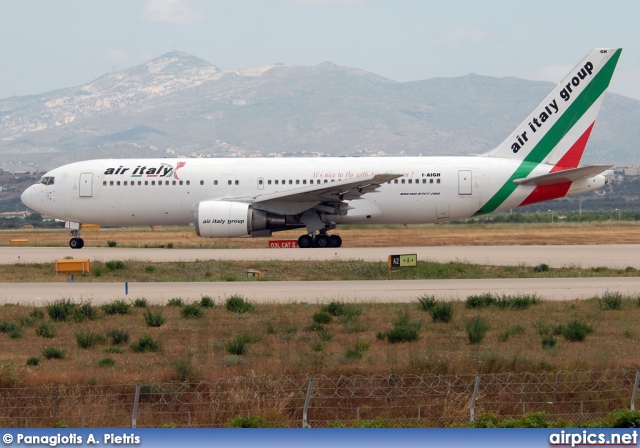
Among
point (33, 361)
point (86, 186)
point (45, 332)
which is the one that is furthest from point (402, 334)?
point (86, 186)

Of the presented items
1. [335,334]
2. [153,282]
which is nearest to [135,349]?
[335,334]

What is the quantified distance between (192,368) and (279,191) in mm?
25015

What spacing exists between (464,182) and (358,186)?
16.4 ft

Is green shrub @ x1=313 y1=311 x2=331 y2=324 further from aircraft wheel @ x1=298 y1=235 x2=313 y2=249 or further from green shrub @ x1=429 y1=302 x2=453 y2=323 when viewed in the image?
aircraft wheel @ x1=298 y1=235 x2=313 y2=249

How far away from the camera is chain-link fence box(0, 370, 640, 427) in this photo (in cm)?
1416

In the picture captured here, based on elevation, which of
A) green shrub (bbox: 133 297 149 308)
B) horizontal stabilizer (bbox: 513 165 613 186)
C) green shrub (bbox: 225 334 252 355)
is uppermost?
horizontal stabilizer (bbox: 513 165 613 186)

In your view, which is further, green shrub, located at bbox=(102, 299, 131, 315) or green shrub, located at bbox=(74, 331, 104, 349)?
green shrub, located at bbox=(102, 299, 131, 315)

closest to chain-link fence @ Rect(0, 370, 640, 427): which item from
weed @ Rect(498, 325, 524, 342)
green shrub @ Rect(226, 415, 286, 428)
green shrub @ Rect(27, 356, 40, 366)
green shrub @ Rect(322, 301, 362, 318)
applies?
green shrub @ Rect(226, 415, 286, 428)

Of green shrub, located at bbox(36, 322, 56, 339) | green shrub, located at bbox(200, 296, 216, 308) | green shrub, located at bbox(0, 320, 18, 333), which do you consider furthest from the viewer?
green shrub, located at bbox(200, 296, 216, 308)

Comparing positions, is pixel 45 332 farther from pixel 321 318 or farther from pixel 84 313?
pixel 321 318

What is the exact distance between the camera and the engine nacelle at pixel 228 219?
38531 mm

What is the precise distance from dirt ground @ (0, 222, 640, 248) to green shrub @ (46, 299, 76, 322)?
21.6 m

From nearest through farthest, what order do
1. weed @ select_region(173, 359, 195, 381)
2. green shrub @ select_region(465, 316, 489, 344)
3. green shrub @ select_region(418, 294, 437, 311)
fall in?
weed @ select_region(173, 359, 195, 381)
green shrub @ select_region(465, 316, 489, 344)
green shrub @ select_region(418, 294, 437, 311)

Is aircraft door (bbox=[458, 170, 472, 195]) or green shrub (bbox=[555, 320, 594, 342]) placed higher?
aircraft door (bbox=[458, 170, 472, 195])
